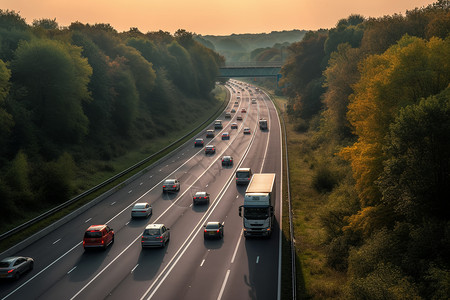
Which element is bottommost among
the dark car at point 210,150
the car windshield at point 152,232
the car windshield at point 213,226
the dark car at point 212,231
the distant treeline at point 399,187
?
the dark car at point 210,150

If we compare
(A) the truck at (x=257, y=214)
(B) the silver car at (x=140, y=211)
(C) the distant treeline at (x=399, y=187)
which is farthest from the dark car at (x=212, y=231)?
(B) the silver car at (x=140, y=211)

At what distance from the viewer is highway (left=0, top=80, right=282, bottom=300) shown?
28656mm

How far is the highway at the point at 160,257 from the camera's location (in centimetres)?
2866

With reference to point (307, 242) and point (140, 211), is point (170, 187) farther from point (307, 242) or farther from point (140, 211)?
point (307, 242)

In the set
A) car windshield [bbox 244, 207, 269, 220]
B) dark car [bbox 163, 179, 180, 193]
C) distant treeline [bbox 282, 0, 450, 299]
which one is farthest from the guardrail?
distant treeline [bbox 282, 0, 450, 299]

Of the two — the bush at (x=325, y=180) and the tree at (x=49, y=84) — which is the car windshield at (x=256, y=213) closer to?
the bush at (x=325, y=180)

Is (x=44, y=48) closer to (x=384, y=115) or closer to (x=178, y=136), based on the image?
(x=178, y=136)

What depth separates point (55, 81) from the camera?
217 feet

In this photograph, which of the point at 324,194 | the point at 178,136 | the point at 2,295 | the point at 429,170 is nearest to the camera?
the point at 429,170

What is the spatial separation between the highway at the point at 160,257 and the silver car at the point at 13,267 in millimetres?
510

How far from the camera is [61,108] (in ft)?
221

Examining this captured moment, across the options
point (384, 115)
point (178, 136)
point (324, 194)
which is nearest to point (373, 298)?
point (384, 115)

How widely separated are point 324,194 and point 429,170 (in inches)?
1047

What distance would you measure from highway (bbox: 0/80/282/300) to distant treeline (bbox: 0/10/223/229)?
6.97m
